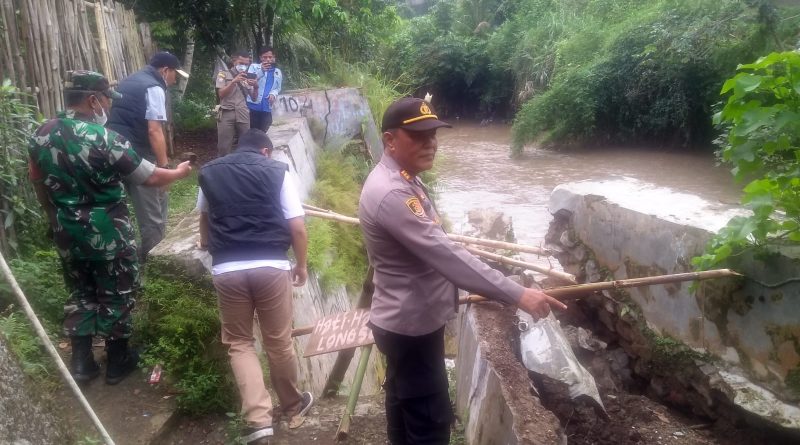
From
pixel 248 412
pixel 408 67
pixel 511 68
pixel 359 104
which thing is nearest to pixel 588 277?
pixel 248 412

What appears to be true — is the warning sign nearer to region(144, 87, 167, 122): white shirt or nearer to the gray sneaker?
the gray sneaker

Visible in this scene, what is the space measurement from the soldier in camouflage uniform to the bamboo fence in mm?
1527

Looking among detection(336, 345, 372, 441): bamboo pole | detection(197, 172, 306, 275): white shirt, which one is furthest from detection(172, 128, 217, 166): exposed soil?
detection(336, 345, 372, 441): bamboo pole

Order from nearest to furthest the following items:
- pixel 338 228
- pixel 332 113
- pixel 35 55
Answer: pixel 35 55
pixel 338 228
pixel 332 113

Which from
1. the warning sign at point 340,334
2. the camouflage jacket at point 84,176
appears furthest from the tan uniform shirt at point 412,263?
the camouflage jacket at point 84,176

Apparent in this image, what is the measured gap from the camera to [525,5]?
2369 cm

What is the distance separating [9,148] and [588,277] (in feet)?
15.5

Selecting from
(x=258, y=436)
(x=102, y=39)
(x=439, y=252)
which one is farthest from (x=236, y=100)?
(x=439, y=252)

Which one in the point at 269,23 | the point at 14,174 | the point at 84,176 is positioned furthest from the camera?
the point at 269,23

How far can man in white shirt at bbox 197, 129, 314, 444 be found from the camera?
311cm

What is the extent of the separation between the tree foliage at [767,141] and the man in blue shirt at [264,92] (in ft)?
16.7

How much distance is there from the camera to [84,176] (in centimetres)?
322

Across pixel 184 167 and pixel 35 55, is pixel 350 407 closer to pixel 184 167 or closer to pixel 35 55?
pixel 184 167

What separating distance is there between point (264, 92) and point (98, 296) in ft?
13.8
